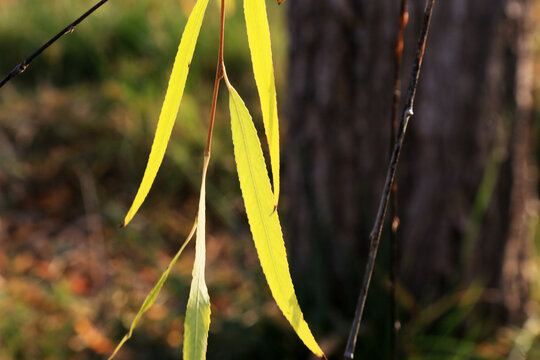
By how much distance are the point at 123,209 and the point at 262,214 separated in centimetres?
222

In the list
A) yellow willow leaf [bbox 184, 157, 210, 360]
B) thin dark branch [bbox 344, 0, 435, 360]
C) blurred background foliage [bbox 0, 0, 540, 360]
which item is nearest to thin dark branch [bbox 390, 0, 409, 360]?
thin dark branch [bbox 344, 0, 435, 360]

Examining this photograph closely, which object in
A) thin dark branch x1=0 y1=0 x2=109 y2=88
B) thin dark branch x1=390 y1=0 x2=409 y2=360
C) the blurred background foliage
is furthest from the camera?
the blurred background foliage

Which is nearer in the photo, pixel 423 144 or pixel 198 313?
pixel 198 313

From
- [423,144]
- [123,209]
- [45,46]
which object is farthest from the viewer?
[123,209]

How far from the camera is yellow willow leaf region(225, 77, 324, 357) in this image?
1.59ft

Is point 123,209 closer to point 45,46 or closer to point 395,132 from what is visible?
point 395,132

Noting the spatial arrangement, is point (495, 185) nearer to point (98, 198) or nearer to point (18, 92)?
point (98, 198)

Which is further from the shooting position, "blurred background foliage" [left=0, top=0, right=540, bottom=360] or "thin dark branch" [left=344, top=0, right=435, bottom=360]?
"blurred background foliage" [left=0, top=0, right=540, bottom=360]

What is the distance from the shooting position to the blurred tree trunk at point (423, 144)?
153cm

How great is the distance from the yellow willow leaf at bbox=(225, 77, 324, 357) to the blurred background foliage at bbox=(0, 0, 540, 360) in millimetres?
969

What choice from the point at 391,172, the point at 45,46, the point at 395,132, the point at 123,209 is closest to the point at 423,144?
the point at 395,132

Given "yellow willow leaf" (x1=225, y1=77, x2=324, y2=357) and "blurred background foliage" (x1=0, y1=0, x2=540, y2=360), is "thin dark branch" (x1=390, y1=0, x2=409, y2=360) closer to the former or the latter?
"yellow willow leaf" (x1=225, y1=77, x2=324, y2=357)

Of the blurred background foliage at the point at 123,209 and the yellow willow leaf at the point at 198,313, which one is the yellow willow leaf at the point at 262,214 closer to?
the yellow willow leaf at the point at 198,313

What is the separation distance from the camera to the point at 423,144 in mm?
1589
